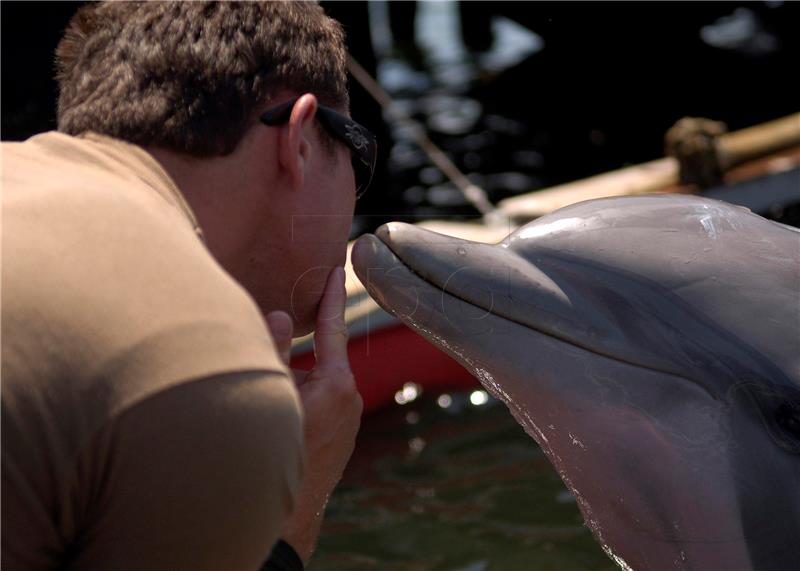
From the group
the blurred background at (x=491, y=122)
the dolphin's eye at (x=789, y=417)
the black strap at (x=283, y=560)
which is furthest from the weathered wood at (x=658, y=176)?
the black strap at (x=283, y=560)

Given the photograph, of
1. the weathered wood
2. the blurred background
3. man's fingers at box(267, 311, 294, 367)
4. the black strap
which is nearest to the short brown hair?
man's fingers at box(267, 311, 294, 367)

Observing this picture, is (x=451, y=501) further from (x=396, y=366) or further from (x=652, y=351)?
(x=652, y=351)

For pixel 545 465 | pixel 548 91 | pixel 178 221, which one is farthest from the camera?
pixel 548 91

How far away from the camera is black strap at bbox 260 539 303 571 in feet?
8.11

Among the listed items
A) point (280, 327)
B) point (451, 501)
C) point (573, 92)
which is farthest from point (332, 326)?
point (573, 92)

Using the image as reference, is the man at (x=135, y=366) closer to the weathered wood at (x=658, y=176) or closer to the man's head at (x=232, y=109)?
the man's head at (x=232, y=109)

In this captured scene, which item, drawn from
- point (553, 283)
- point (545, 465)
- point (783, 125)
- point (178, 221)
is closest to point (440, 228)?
point (545, 465)

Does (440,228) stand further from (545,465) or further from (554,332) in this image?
(554,332)

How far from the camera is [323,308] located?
2.67m

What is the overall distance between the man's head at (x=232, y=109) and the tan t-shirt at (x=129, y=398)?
392mm

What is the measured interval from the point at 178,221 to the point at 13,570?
0.59 meters

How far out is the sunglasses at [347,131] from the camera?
2400mm

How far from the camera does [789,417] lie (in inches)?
107

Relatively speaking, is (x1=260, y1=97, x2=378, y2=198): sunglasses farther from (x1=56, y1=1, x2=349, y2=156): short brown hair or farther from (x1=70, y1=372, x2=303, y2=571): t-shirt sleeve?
(x1=70, y1=372, x2=303, y2=571): t-shirt sleeve
